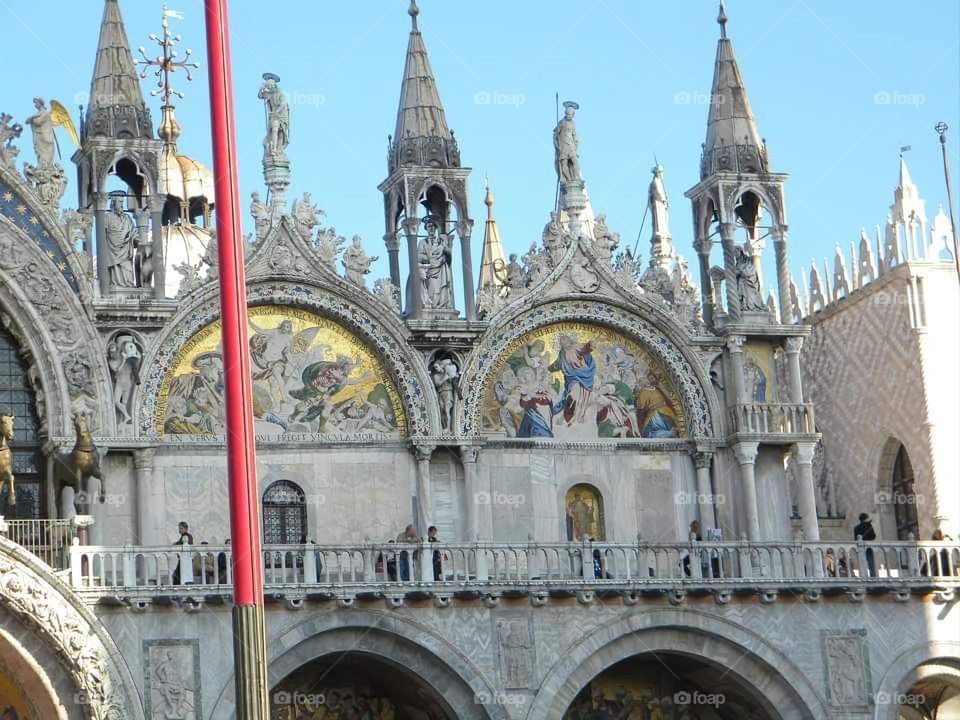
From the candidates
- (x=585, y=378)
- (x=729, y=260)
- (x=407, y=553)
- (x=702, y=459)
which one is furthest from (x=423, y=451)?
(x=729, y=260)

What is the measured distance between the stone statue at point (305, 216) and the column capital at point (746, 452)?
7581 mm

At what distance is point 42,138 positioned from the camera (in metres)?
35.1

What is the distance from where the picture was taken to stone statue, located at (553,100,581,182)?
3800 centimetres

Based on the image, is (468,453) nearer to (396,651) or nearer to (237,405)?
(396,651)

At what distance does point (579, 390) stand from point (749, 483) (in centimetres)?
305

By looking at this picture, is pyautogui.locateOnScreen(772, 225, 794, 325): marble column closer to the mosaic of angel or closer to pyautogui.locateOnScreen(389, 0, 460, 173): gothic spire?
the mosaic of angel

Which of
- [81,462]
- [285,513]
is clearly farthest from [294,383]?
[81,462]

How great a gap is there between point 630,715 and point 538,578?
361 cm

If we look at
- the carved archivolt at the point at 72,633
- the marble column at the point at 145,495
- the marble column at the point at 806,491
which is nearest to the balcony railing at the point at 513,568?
the carved archivolt at the point at 72,633

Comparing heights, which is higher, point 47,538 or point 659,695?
point 47,538

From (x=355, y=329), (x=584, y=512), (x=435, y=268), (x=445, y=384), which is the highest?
(x=435, y=268)

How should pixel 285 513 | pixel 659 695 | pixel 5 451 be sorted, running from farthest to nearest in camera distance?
pixel 659 695, pixel 285 513, pixel 5 451

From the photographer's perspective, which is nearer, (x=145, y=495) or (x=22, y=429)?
(x=145, y=495)

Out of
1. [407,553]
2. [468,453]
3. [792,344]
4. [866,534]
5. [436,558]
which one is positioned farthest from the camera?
[792,344]
